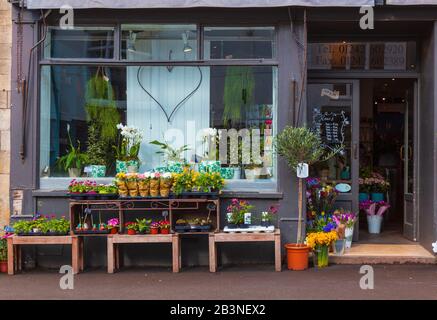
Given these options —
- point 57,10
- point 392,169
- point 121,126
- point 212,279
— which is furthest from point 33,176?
point 392,169

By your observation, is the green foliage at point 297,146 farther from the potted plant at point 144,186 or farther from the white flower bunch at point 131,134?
the white flower bunch at point 131,134

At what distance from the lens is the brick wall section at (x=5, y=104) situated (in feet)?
29.0

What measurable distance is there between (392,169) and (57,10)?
25.3 feet

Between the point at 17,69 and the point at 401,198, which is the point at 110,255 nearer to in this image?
the point at 17,69

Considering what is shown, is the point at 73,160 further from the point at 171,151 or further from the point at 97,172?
the point at 171,151

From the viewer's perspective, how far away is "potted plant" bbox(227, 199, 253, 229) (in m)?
8.32

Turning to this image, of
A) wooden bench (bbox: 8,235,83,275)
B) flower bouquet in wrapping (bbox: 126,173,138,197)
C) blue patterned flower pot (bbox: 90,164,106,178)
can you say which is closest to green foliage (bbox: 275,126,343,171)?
flower bouquet in wrapping (bbox: 126,173,138,197)

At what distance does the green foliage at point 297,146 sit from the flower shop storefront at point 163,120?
1.37ft

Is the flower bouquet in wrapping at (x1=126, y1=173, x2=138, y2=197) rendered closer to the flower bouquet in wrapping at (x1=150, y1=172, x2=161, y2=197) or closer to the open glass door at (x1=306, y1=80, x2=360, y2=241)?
the flower bouquet in wrapping at (x1=150, y1=172, x2=161, y2=197)

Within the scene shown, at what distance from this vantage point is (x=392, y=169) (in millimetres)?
13023

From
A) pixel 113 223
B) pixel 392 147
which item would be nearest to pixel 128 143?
pixel 113 223

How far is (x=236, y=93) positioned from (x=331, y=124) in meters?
1.70

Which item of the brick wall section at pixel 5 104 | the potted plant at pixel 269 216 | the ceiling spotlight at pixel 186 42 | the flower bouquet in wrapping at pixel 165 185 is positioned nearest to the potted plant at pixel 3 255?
the brick wall section at pixel 5 104

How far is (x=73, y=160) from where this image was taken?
29.8 ft
